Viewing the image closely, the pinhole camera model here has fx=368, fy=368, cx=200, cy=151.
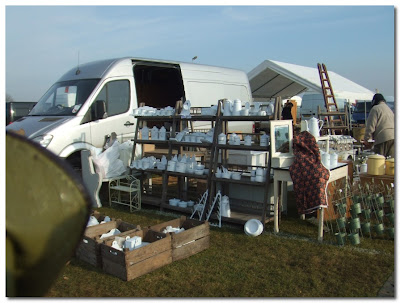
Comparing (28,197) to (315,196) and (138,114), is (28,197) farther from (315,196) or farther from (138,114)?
(138,114)

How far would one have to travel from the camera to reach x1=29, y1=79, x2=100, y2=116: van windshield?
7270mm

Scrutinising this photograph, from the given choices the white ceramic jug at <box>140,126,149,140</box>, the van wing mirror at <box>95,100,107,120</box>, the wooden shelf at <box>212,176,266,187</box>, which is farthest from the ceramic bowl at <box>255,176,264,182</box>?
→ the van wing mirror at <box>95,100,107,120</box>

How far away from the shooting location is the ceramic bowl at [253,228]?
478 centimetres

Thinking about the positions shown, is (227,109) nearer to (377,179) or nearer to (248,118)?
(248,118)

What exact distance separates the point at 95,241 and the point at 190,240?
1045mm

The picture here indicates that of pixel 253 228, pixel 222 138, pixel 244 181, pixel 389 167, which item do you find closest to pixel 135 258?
pixel 253 228

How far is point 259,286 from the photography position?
11.3 feet

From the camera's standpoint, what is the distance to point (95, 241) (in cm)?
391

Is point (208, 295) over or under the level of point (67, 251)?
under

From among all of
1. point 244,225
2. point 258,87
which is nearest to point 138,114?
point 244,225

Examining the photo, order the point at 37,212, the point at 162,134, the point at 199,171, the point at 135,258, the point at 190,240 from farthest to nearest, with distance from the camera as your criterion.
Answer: the point at 162,134, the point at 199,171, the point at 190,240, the point at 135,258, the point at 37,212

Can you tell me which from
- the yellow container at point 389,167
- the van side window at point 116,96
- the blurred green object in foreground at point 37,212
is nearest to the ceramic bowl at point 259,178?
the yellow container at point 389,167

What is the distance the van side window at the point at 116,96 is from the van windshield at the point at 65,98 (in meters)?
0.26
